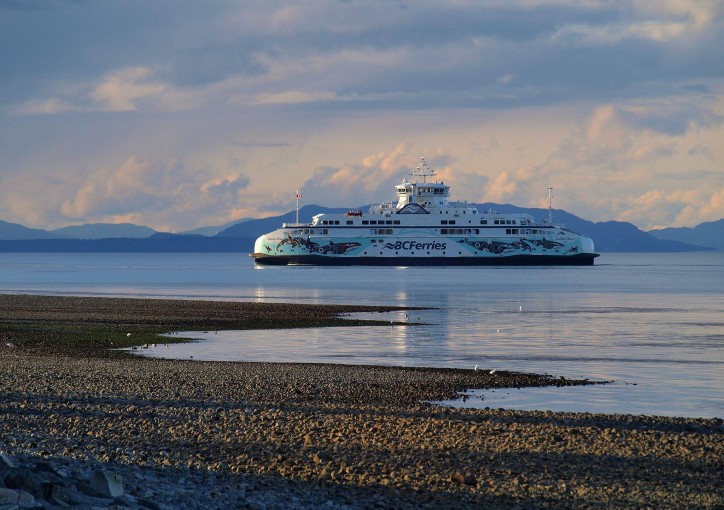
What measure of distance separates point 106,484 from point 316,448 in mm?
3895

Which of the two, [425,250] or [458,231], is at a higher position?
[458,231]

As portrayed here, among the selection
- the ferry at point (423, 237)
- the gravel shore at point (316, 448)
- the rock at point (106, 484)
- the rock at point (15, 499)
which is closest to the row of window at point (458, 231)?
the ferry at point (423, 237)

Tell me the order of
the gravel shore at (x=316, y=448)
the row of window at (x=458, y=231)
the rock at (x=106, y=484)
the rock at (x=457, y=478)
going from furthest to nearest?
the row of window at (x=458, y=231) → the rock at (x=457, y=478) → the gravel shore at (x=316, y=448) → the rock at (x=106, y=484)

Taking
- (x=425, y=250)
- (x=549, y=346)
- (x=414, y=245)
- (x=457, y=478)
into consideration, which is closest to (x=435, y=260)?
(x=425, y=250)

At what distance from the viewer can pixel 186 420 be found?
13.1 metres

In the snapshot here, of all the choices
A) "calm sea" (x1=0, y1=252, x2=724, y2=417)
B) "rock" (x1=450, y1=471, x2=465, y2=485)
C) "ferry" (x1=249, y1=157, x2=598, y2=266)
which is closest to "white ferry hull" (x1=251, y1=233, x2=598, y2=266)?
"ferry" (x1=249, y1=157, x2=598, y2=266)

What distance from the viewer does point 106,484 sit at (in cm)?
794

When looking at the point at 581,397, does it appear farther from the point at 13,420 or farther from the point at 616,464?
the point at 13,420

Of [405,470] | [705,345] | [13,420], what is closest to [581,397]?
[405,470]

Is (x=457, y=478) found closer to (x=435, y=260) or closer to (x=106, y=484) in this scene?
(x=106, y=484)

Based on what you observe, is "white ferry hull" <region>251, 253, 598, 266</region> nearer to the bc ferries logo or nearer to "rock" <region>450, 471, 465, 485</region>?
the bc ferries logo

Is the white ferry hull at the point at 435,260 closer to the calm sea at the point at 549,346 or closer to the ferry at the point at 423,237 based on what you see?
the ferry at the point at 423,237

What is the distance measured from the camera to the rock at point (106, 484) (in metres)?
7.90

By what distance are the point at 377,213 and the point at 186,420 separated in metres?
107
